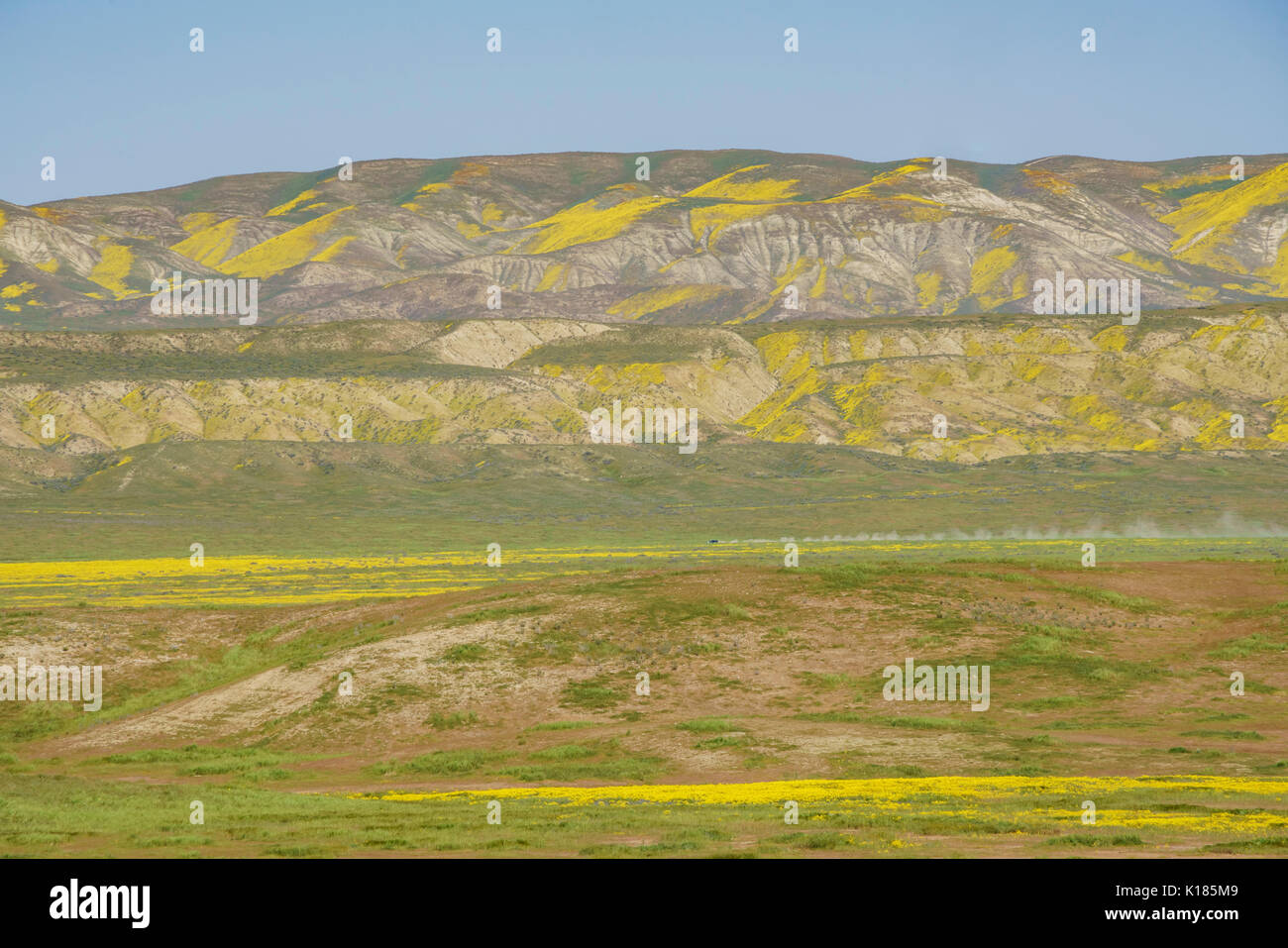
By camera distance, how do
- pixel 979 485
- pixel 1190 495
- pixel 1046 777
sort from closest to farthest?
pixel 1046 777 → pixel 1190 495 → pixel 979 485

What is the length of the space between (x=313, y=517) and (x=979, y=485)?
67.1m

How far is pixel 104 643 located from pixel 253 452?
110080 mm

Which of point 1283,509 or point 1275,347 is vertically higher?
point 1275,347

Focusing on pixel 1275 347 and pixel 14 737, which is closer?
pixel 14 737

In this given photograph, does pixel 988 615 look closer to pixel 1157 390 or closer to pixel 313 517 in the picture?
pixel 313 517

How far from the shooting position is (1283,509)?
129250mm

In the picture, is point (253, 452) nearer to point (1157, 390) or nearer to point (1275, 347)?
point (1157, 390)

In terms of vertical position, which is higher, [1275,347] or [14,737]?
[1275,347]

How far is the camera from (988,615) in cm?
5081

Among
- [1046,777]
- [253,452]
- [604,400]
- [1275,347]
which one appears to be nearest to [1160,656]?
[1046,777]
